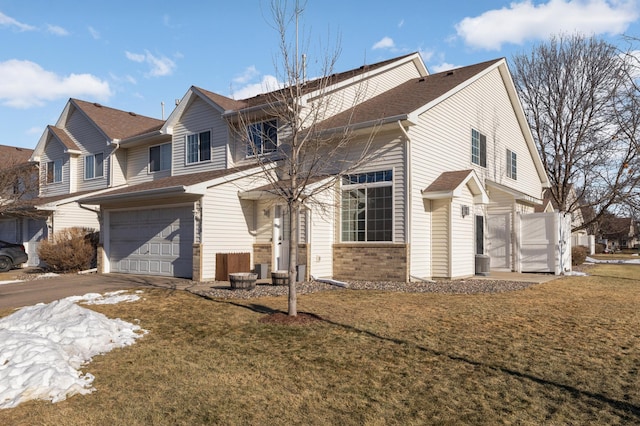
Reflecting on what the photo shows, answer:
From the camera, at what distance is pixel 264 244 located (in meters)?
15.9

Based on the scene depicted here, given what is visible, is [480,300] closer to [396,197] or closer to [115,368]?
[396,197]

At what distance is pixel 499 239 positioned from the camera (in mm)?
18719

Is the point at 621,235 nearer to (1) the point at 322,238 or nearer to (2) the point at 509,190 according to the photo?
(2) the point at 509,190

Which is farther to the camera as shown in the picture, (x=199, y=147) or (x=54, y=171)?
(x=54, y=171)

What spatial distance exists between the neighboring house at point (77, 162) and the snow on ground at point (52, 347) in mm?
14687

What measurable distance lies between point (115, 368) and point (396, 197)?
10059 mm

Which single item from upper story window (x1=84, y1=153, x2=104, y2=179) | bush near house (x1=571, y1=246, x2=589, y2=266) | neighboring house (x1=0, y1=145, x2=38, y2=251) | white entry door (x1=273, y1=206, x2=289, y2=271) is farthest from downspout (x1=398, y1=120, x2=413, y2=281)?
neighboring house (x1=0, y1=145, x2=38, y2=251)

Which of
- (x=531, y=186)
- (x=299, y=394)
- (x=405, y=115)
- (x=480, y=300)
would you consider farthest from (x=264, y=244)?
(x=531, y=186)

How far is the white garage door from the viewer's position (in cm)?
1572

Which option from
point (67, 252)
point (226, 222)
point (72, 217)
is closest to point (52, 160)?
point (72, 217)

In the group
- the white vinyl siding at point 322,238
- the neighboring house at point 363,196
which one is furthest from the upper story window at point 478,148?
the white vinyl siding at point 322,238

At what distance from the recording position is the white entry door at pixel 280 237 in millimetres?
15531

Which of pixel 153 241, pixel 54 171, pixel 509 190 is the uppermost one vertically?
pixel 54 171

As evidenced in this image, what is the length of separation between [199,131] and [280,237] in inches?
259
